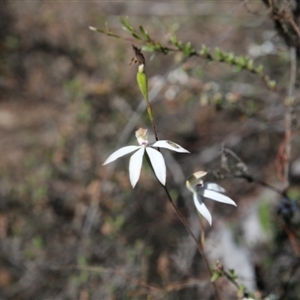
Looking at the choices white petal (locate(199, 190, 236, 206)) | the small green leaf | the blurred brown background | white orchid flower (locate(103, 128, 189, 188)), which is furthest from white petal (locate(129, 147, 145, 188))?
the blurred brown background

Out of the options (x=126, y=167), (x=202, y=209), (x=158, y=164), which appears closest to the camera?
(x=158, y=164)

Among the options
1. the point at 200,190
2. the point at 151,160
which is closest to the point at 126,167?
the point at 200,190

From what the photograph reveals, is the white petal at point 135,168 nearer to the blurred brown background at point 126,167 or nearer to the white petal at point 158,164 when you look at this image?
the white petal at point 158,164

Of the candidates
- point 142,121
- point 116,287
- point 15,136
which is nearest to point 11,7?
point 15,136

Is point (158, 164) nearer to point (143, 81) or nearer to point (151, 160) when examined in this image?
point (151, 160)

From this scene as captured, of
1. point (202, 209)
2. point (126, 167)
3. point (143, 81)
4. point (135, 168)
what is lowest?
point (126, 167)

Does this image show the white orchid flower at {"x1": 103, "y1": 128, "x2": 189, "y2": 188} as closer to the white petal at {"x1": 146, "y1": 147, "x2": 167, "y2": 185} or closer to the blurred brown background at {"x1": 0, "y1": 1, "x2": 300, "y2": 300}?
the white petal at {"x1": 146, "y1": 147, "x2": 167, "y2": 185}

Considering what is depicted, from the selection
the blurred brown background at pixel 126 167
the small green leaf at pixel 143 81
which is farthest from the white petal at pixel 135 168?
the blurred brown background at pixel 126 167

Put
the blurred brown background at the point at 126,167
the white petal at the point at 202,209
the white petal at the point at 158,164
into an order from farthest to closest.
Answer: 1. the blurred brown background at the point at 126,167
2. the white petal at the point at 202,209
3. the white petal at the point at 158,164
